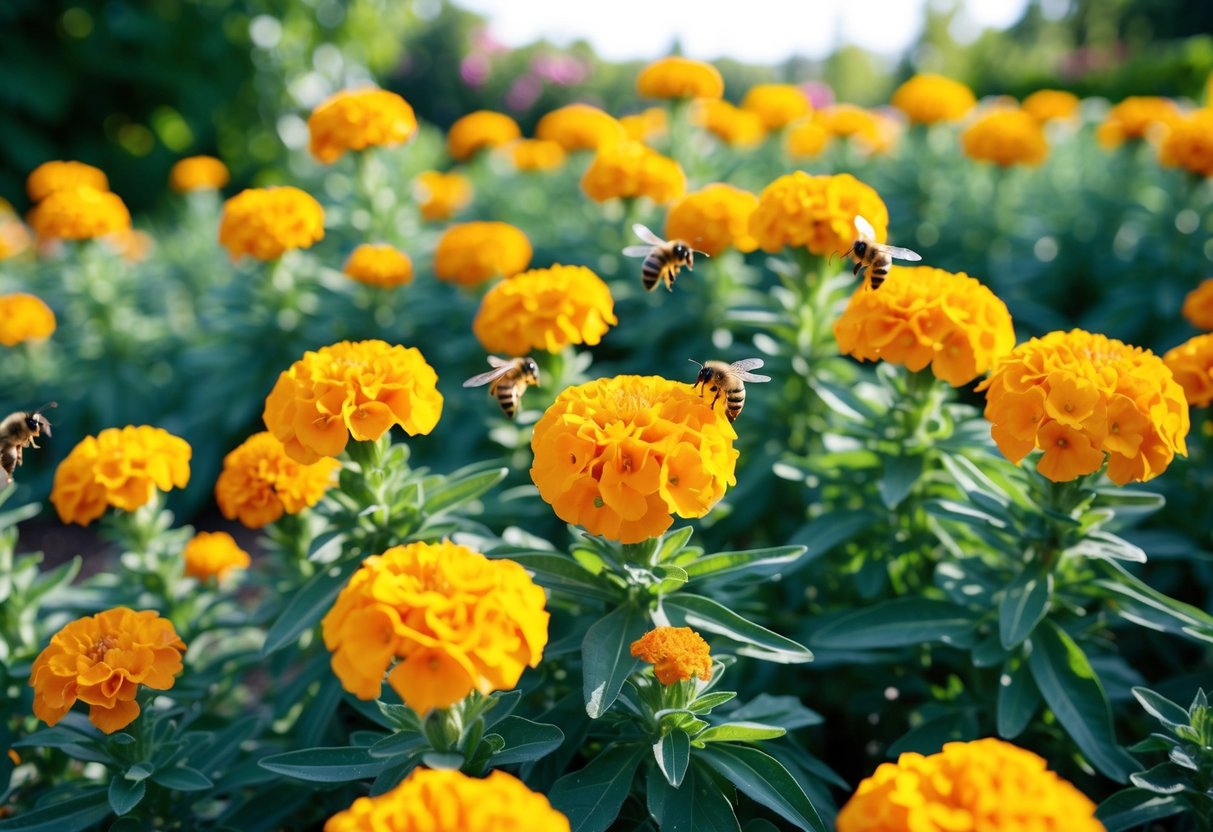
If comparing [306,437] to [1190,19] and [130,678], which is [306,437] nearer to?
[130,678]

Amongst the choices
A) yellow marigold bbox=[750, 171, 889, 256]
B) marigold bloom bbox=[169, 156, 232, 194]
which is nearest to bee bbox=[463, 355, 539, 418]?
yellow marigold bbox=[750, 171, 889, 256]

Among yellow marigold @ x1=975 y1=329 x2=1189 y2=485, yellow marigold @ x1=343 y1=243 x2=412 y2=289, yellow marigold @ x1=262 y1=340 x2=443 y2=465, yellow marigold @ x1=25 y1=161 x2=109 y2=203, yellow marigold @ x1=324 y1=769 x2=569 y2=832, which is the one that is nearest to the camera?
yellow marigold @ x1=324 y1=769 x2=569 y2=832

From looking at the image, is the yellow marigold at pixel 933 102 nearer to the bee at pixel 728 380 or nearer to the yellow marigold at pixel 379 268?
the yellow marigold at pixel 379 268

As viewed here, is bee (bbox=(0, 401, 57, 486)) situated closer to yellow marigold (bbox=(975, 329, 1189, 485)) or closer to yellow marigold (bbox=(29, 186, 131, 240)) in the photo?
yellow marigold (bbox=(29, 186, 131, 240))

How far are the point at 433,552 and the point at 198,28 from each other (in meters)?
9.45

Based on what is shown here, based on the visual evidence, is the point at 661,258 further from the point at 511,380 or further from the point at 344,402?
the point at 344,402

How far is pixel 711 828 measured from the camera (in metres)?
2.07

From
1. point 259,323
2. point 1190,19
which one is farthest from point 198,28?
point 1190,19

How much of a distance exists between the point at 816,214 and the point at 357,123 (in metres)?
2.32

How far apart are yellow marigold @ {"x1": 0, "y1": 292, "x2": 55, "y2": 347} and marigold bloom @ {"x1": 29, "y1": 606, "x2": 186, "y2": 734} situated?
2.75 m

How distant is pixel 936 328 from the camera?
8.05ft

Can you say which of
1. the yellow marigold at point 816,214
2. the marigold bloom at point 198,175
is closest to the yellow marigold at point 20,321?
the marigold bloom at point 198,175

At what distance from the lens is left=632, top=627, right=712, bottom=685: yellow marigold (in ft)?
6.30

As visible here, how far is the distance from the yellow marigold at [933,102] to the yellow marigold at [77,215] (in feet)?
14.7
